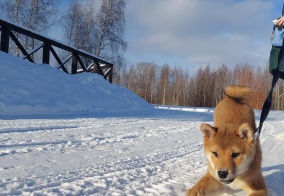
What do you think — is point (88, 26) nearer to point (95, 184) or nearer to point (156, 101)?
point (95, 184)

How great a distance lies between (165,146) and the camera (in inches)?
188

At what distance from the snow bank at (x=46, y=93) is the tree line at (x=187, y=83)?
32876mm

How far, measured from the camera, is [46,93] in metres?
8.94

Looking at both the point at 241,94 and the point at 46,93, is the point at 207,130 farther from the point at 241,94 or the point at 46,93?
the point at 46,93

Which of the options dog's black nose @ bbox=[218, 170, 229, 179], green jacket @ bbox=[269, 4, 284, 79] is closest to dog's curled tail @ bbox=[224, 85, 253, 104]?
green jacket @ bbox=[269, 4, 284, 79]

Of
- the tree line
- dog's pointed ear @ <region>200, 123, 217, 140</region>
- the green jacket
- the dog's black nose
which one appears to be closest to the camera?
the dog's black nose

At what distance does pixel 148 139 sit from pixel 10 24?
7.46 meters

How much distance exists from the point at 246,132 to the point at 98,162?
1802 millimetres

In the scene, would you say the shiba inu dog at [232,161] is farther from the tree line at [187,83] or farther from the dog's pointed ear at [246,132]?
the tree line at [187,83]

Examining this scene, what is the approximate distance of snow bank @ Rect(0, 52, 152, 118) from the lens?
24.6ft

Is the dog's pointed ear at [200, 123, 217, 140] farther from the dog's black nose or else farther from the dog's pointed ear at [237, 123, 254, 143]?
the dog's black nose

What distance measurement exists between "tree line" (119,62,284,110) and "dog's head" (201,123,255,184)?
39656 millimetres

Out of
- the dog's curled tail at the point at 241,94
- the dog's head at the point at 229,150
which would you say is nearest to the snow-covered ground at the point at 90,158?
the dog's head at the point at 229,150

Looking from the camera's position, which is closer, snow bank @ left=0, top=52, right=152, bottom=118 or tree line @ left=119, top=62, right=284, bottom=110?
snow bank @ left=0, top=52, right=152, bottom=118
